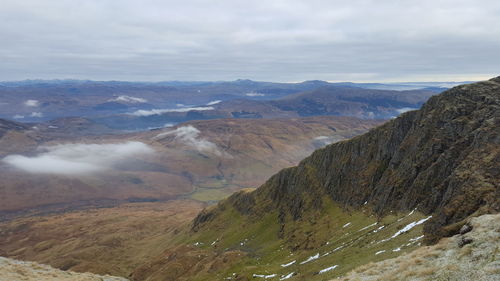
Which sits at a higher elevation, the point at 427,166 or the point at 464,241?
the point at 464,241

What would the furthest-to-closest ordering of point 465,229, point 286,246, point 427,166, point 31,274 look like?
point 286,246, point 427,166, point 31,274, point 465,229

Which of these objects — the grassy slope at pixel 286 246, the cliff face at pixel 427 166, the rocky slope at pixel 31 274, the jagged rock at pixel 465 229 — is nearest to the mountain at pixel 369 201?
the cliff face at pixel 427 166

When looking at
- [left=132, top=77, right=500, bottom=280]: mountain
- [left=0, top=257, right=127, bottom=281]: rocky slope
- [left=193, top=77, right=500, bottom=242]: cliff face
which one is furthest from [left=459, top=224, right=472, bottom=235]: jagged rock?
[left=0, top=257, right=127, bottom=281]: rocky slope

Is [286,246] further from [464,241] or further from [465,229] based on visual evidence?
[464,241]

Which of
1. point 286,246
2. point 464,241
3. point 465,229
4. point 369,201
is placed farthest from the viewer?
point 286,246

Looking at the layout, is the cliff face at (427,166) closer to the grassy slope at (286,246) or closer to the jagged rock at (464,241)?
the grassy slope at (286,246)

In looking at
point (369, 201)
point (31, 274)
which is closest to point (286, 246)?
point (369, 201)
